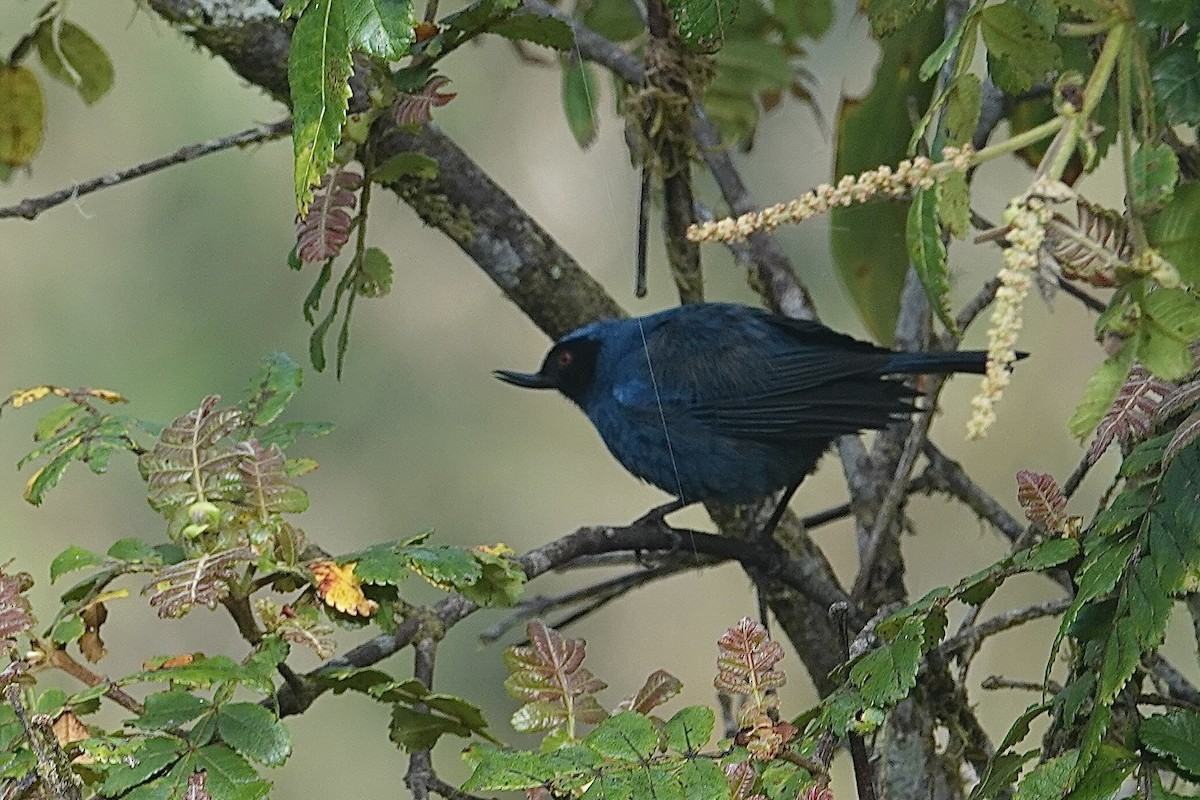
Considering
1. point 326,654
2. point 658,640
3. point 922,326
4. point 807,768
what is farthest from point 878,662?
point 658,640

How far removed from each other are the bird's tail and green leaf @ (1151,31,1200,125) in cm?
89

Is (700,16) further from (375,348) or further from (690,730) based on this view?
(375,348)

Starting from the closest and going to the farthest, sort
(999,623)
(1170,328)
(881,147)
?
(1170,328)
(999,623)
(881,147)

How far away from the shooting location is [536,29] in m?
1.26

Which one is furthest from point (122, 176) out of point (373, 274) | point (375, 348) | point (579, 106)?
point (375, 348)

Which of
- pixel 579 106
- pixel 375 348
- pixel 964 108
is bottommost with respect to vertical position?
pixel 964 108

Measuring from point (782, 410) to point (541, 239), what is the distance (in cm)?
60

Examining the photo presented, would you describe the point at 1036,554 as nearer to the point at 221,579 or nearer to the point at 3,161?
the point at 221,579

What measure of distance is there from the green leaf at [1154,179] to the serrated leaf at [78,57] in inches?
58.1

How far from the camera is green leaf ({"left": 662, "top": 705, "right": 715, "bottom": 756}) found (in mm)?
848

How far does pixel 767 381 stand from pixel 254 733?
1392 millimetres

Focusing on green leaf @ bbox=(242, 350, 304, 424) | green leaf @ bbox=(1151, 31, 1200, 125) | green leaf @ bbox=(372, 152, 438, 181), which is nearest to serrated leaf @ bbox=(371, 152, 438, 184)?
green leaf @ bbox=(372, 152, 438, 181)

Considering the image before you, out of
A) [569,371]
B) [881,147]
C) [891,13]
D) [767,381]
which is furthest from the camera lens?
[569,371]

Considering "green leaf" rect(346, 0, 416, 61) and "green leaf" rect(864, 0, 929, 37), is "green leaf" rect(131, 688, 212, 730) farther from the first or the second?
"green leaf" rect(864, 0, 929, 37)
